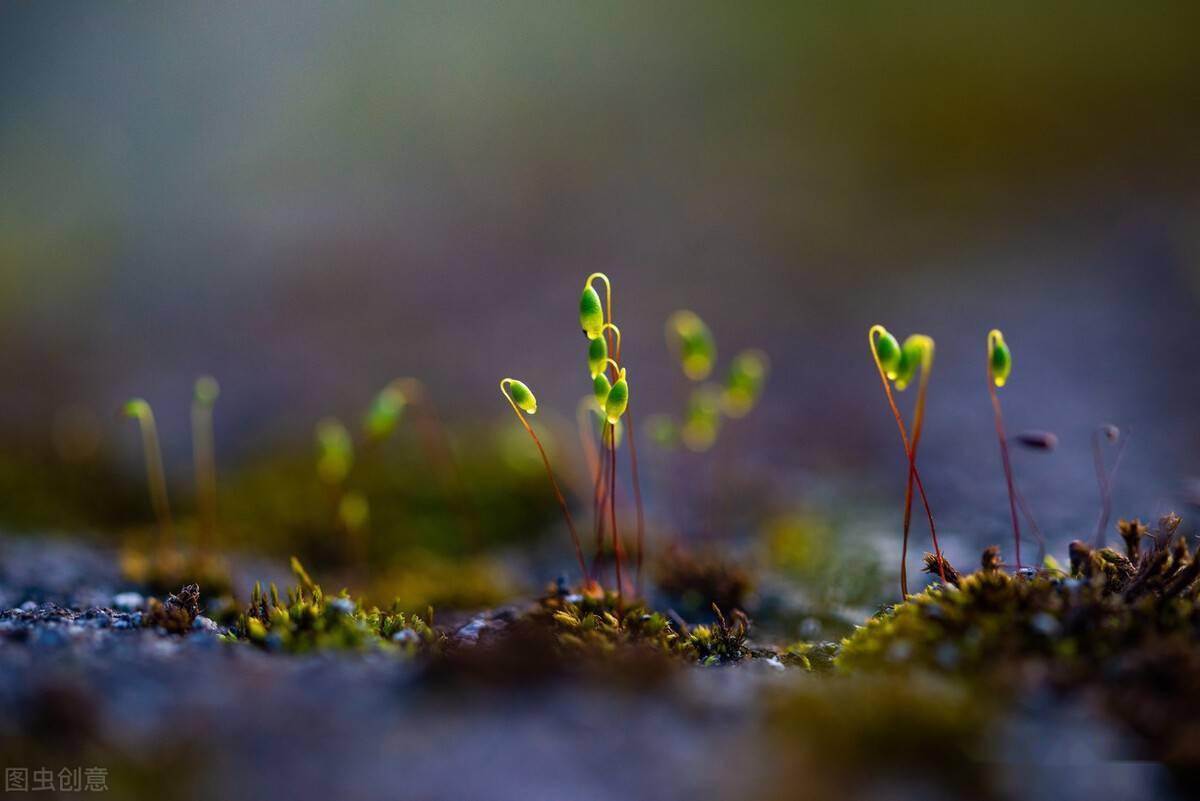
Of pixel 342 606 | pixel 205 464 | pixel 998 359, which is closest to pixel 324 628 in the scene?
pixel 342 606

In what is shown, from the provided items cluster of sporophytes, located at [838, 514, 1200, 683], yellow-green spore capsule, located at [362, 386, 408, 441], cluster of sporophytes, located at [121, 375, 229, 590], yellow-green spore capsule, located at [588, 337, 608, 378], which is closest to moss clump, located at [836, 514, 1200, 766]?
cluster of sporophytes, located at [838, 514, 1200, 683]

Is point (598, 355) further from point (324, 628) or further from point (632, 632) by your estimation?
point (324, 628)

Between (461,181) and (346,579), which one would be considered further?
(461,181)

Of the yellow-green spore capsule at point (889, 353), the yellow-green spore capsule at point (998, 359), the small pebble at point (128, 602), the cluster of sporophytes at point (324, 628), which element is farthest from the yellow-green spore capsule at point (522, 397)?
the small pebble at point (128, 602)

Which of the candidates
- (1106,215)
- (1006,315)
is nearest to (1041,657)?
(1006,315)

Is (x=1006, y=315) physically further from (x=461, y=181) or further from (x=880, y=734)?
(x=461, y=181)
